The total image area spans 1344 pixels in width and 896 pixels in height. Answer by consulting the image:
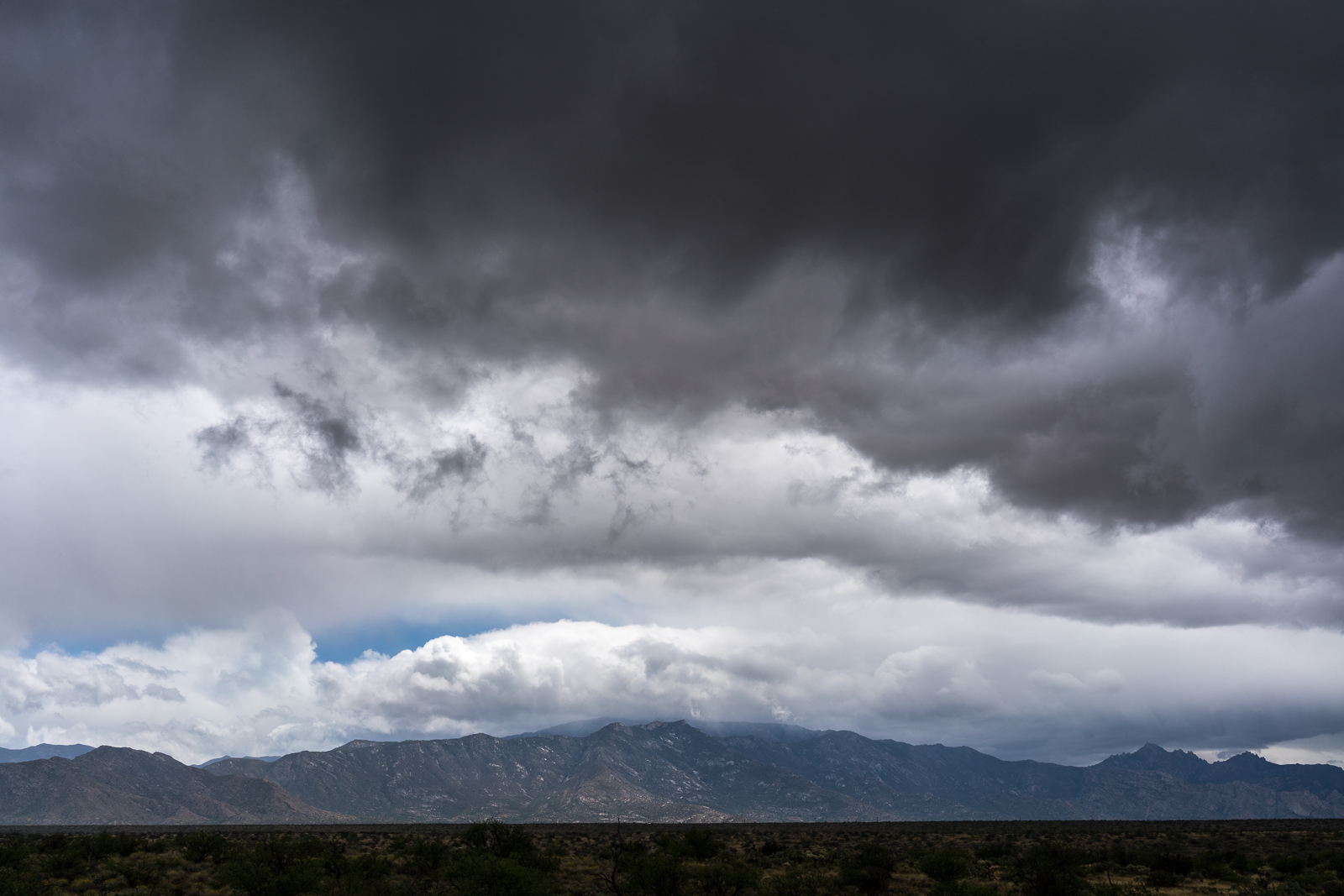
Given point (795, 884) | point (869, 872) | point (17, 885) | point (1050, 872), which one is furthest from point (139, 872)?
point (1050, 872)

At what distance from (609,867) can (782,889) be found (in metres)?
19.7

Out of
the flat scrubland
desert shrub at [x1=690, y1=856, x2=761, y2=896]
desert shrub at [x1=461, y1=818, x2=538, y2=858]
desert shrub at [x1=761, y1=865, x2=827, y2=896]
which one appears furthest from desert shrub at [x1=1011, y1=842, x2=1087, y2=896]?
desert shrub at [x1=461, y1=818, x2=538, y2=858]

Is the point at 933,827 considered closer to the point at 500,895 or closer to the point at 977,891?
the point at 977,891

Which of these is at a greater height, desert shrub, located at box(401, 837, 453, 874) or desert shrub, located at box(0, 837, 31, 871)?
desert shrub, located at box(0, 837, 31, 871)

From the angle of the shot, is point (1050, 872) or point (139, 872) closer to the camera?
point (1050, 872)

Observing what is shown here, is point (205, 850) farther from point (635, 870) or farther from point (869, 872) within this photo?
point (869, 872)

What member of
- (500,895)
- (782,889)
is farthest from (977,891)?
(500,895)

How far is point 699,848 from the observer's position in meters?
67.2

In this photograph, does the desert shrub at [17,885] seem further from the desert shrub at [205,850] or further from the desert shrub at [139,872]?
the desert shrub at [205,850]

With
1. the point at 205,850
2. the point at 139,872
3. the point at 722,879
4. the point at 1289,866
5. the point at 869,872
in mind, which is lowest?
the point at 205,850

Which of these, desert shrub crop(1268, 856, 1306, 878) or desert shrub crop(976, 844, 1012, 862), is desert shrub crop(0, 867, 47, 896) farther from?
desert shrub crop(1268, 856, 1306, 878)

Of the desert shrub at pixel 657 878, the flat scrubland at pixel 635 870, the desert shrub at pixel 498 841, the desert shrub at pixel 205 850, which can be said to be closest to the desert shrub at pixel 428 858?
the flat scrubland at pixel 635 870

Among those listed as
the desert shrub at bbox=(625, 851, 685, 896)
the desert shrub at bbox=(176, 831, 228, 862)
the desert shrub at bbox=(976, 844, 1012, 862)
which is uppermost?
the desert shrub at bbox=(625, 851, 685, 896)

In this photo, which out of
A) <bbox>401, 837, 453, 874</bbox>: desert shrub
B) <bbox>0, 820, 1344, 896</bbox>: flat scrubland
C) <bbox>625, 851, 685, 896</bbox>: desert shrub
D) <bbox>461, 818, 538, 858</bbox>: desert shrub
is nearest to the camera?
<bbox>625, 851, 685, 896</bbox>: desert shrub
